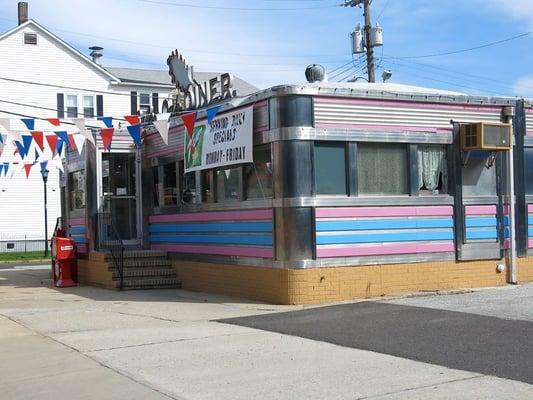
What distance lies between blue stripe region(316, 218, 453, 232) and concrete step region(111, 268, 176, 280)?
509cm

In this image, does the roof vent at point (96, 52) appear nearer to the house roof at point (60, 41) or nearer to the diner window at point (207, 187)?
the house roof at point (60, 41)

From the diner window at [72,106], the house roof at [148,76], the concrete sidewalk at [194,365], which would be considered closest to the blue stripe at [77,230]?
the concrete sidewalk at [194,365]

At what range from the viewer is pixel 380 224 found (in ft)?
40.5

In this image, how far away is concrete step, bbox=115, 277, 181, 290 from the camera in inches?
595

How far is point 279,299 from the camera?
11812mm

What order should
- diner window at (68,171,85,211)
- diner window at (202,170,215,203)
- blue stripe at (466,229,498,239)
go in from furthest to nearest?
diner window at (68,171,85,211) → diner window at (202,170,215,203) → blue stripe at (466,229,498,239)

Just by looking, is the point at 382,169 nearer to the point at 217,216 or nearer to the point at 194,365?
the point at 217,216

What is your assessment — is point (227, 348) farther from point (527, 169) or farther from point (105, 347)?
point (527, 169)

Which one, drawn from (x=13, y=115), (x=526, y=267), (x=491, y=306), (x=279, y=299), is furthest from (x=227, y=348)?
(x=13, y=115)

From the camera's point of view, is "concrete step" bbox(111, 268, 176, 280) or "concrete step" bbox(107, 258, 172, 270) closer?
"concrete step" bbox(111, 268, 176, 280)

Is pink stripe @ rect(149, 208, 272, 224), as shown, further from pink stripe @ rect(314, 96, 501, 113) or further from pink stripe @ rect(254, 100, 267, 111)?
pink stripe @ rect(314, 96, 501, 113)

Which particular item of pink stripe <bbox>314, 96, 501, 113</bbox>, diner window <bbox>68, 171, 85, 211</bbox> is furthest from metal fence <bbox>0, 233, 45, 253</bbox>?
pink stripe <bbox>314, 96, 501, 113</bbox>

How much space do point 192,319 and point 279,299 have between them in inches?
73.0

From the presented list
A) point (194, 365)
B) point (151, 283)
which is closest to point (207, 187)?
point (151, 283)
